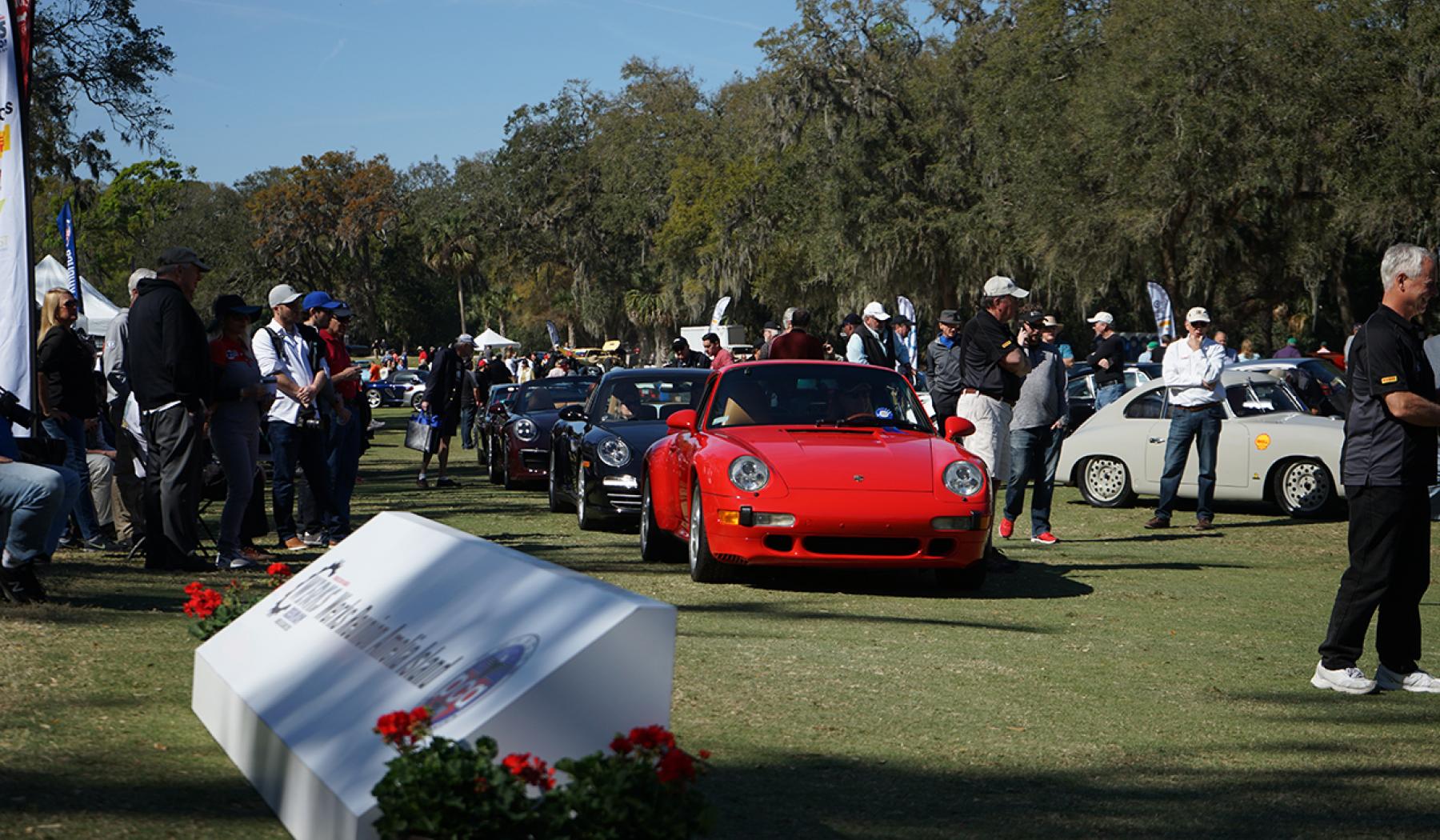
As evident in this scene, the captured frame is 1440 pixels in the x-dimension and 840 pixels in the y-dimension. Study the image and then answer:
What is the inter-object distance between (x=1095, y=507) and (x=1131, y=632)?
29.3 ft

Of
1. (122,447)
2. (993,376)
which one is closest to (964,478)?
(993,376)

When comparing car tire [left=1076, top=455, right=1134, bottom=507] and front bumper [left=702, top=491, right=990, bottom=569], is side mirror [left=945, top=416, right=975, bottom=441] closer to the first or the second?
front bumper [left=702, top=491, right=990, bottom=569]

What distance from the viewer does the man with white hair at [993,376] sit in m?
12.1

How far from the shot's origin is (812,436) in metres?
10.9

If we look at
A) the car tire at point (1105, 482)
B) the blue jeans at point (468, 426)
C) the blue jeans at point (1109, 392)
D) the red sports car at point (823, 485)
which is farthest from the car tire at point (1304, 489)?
the blue jeans at point (468, 426)

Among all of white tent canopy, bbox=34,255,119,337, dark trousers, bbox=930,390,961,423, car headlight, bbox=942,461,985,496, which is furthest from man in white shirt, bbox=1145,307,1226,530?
white tent canopy, bbox=34,255,119,337

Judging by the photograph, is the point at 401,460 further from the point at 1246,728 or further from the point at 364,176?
the point at 364,176

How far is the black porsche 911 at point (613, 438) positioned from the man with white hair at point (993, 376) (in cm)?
310

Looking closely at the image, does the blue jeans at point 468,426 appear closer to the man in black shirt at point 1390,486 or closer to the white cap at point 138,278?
the white cap at point 138,278

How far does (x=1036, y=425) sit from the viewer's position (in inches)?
520

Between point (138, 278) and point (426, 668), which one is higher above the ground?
point (138, 278)

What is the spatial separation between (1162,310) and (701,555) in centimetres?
2146

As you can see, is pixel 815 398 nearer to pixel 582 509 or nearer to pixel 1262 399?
pixel 582 509

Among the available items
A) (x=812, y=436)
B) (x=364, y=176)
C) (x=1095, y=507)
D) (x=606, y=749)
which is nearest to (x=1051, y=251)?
(x=1095, y=507)
